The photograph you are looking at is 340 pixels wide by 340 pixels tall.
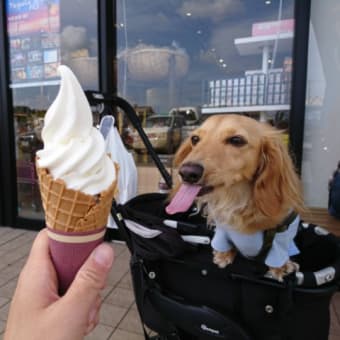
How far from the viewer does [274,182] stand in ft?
3.83

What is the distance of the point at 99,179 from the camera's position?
852 millimetres

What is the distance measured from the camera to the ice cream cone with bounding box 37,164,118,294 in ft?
2.69

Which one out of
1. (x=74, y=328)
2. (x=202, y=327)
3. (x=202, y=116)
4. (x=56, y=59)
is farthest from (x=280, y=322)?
(x=56, y=59)

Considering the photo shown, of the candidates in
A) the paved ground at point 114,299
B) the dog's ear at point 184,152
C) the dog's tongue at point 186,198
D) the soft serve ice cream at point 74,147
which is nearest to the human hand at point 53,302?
the soft serve ice cream at point 74,147

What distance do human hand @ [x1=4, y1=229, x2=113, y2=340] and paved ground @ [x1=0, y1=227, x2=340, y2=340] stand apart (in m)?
1.21

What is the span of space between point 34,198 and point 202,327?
3.24 m

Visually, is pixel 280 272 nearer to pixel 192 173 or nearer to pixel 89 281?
pixel 192 173

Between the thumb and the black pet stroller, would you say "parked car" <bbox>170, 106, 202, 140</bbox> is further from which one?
the thumb

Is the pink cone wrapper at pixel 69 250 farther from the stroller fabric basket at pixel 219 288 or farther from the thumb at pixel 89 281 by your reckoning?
the stroller fabric basket at pixel 219 288

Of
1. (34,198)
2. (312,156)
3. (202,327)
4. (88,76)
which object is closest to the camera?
(202,327)

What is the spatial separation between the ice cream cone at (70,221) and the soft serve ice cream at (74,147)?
0.08 ft

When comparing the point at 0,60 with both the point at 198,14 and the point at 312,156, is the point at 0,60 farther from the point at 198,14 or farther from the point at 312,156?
the point at 312,156

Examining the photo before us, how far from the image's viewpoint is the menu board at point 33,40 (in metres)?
3.45

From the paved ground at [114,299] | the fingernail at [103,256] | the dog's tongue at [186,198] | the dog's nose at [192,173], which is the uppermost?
the dog's nose at [192,173]
